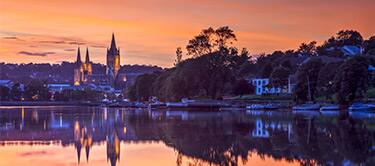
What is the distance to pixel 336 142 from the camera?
2558 centimetres

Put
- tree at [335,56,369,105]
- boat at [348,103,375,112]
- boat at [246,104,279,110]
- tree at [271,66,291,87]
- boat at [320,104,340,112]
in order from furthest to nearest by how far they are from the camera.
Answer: tree at [271,66,291,87] → boat at [246,104,279,110] → tree at [335,56,369,105] → boat at [320,104,340,112] → boat at [348,103,375,112]

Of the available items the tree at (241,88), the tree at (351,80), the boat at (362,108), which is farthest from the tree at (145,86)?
A: the boat at (362,108)

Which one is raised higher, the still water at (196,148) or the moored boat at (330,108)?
the moored boat at (330,108)

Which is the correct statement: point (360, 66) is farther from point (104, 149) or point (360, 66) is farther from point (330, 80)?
point (104, 149)

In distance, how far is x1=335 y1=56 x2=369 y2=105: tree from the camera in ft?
218

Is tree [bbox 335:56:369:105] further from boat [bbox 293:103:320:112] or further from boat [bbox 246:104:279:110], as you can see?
boat [bbox 246:104:279:110]

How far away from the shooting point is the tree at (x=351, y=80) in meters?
66.3

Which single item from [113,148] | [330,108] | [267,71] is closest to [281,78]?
[267,71]

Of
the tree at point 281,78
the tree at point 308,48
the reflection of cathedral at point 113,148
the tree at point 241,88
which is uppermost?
the tree at point 308,48

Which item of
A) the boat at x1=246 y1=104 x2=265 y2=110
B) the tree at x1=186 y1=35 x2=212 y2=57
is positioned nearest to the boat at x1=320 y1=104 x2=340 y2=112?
the boat at x1=246 y1=104 x2=265 y2=110

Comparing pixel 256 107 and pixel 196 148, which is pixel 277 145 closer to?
pixel 196 148

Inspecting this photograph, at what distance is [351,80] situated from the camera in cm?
6619

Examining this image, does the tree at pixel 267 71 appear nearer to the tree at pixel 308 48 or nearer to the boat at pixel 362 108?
the tree at pixel 308 48

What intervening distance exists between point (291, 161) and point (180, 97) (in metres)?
72.0
